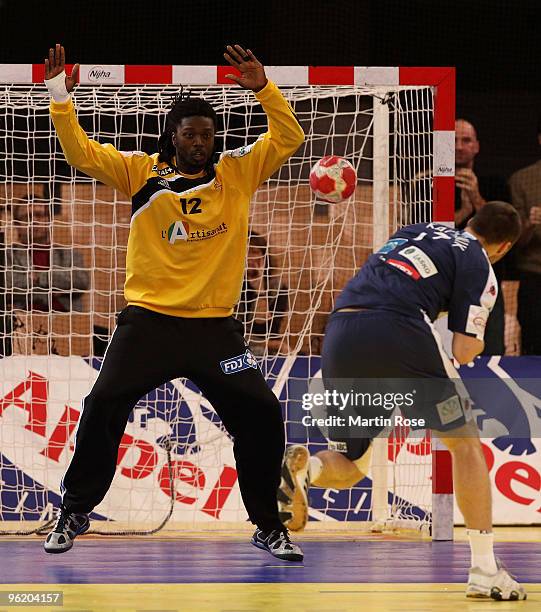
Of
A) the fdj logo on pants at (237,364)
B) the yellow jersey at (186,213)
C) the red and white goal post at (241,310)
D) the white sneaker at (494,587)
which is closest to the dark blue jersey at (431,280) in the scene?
the fdj logo on pants at (237,364)

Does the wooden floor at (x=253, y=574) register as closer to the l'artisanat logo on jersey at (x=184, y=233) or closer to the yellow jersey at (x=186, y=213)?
the yellow jersey at (x=186, y=213)

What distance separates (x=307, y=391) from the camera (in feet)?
25.5

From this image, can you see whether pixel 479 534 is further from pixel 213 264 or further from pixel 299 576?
pixel 213 264

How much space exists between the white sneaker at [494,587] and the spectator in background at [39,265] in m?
3.85

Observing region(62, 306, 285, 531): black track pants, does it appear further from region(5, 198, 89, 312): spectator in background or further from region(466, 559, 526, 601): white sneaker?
Answer: region(5, 198, 89, 312): spectator in background

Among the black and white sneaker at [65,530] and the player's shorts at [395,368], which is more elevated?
the player's shorts at [395,368]

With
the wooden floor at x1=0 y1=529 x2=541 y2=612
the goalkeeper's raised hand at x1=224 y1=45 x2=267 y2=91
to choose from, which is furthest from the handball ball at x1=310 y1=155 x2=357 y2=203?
the wooden floor at x1=0 y1=529 x2=541 y2=612

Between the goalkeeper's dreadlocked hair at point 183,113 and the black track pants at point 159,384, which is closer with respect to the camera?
the black track pants at point 159,384

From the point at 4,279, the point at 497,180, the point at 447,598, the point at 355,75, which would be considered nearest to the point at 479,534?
the point at 447,598

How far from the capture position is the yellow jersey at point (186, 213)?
5.43 m

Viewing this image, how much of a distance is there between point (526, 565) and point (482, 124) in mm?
4867

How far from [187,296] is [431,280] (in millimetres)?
1132

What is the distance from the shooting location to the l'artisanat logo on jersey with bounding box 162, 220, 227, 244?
5.45 m

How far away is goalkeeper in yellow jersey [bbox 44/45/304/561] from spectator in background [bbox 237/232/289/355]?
2322 mm
